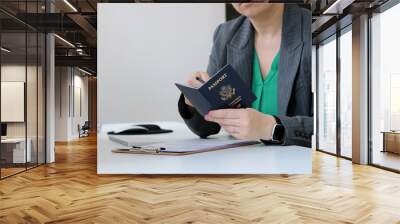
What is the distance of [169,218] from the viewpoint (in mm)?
3871

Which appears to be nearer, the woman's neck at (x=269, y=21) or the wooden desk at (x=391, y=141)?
the woman's neck at (x=269, y=21)

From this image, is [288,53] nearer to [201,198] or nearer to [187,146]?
[187,146]

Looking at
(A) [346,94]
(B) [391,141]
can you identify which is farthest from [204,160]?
(A) [346,94]

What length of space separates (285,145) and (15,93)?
14.1 ft

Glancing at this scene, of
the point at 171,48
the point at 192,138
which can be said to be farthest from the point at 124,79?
the point at 192,138

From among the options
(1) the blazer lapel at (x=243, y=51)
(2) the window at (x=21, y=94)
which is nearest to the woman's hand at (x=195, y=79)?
(1) the blazer lapel at (x=243, y=51)

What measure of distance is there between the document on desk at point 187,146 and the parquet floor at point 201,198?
0.44 metres

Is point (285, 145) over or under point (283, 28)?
under

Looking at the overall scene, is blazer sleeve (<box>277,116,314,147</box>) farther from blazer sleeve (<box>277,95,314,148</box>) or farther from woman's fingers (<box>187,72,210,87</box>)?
woman's fingers (<box>187,72,210,87</box>)

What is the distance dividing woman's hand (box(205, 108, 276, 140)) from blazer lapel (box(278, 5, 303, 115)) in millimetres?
306

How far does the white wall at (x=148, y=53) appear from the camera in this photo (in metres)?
5.95

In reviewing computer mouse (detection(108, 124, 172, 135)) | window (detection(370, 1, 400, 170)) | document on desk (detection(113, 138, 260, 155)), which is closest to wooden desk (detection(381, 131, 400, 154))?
window (detection(370, 1, 400, 170))

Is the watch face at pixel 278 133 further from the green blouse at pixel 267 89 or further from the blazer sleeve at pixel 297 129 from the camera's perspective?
the green blouse at pixel 267 89

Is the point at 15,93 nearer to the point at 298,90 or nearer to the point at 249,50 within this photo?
the point at 249,50
